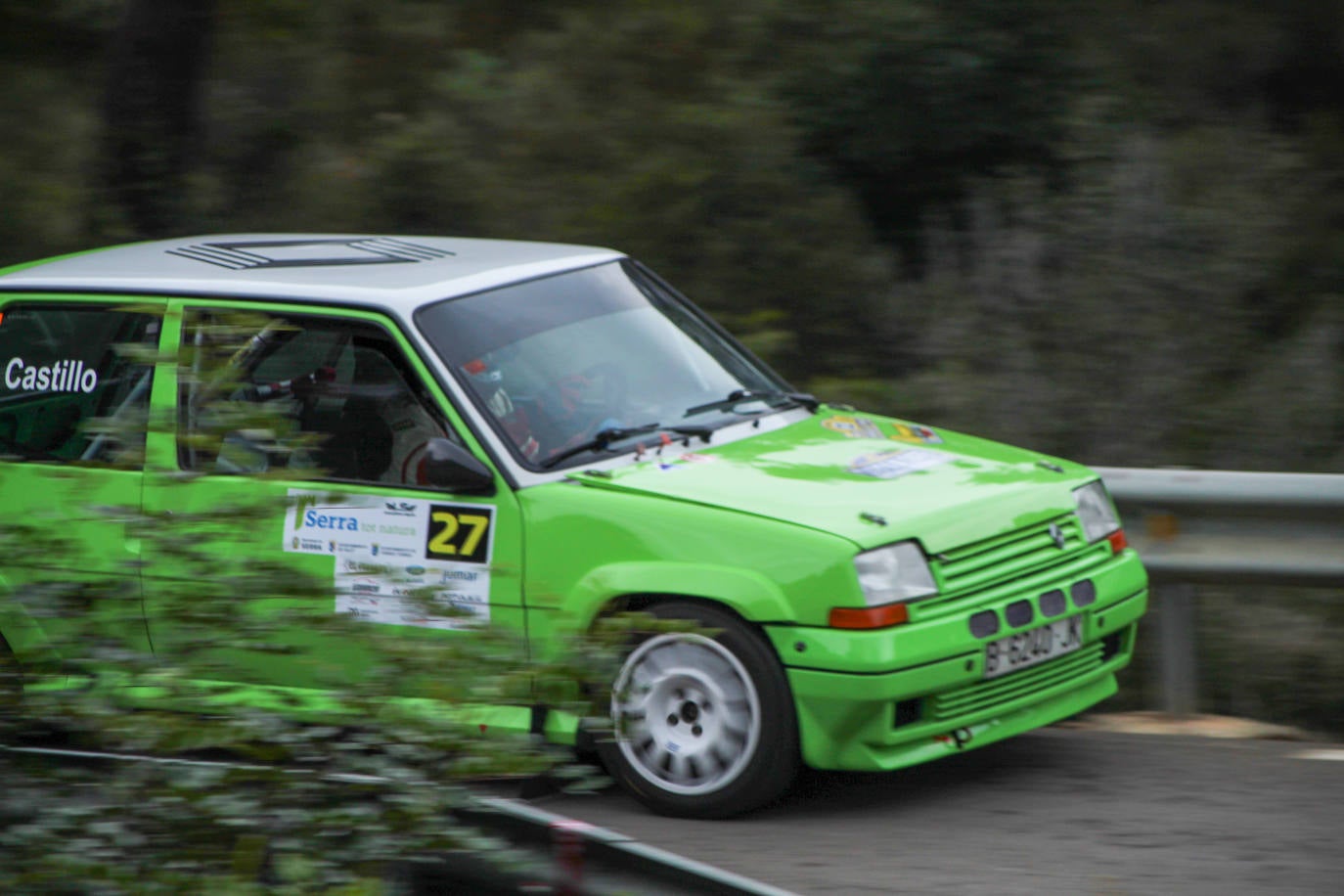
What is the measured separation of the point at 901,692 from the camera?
16.6 ft

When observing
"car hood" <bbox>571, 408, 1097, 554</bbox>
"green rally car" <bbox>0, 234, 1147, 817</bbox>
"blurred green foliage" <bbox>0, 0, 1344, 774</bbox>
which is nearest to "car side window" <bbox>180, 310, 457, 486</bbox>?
"green rally car" <bbox>0, 234, 1147, 817</bbox>

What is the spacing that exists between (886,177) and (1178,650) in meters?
5.71

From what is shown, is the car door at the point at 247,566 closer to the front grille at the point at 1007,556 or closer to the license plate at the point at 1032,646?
the front grille at the point at 1007,556

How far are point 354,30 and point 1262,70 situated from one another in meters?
7.44

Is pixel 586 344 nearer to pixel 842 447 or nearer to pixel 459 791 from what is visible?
pixel 842 447

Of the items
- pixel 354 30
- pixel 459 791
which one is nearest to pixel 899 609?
pixel 459 791

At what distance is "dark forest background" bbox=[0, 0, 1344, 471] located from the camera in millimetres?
9117

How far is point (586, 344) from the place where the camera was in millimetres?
6031

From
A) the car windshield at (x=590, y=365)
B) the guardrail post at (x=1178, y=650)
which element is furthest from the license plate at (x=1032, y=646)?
the car windshield at (x=590, y=365)

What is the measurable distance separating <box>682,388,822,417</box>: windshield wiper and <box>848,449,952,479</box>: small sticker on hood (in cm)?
55

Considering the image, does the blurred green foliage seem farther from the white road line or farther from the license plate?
the license plate

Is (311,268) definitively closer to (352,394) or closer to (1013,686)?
(352,394)

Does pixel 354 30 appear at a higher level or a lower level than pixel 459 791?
higher

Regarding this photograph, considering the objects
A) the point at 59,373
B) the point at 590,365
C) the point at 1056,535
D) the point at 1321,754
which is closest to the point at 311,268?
the point at 59,373
